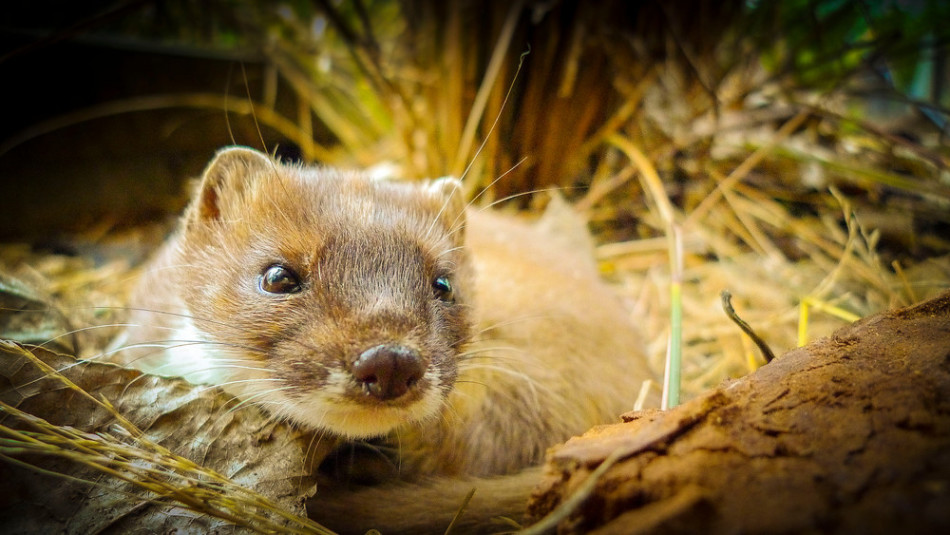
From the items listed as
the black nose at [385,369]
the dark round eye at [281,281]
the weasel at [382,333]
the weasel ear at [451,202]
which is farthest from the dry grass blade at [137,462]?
the weasel ear at [451,202]

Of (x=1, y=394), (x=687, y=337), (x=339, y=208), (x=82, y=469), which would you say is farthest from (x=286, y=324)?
(x=687, y=337)

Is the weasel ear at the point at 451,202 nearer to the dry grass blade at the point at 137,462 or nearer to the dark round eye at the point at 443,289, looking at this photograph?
the dark round eye at the point at 443,289

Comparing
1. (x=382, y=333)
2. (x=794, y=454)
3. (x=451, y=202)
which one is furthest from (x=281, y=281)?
(x=794, y=454)

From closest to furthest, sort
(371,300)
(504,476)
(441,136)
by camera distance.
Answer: (371,300)
(504,476)
(441,136)

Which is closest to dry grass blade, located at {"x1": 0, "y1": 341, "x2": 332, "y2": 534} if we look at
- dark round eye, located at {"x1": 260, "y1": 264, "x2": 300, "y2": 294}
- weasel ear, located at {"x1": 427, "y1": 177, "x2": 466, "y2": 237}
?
dark round eye, located at {"x1": 260, "y1": 264, "x2": 300, "y2": 294}

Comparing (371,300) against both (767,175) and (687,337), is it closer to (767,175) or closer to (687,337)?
(687,337)

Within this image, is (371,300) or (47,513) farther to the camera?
(371,300)
